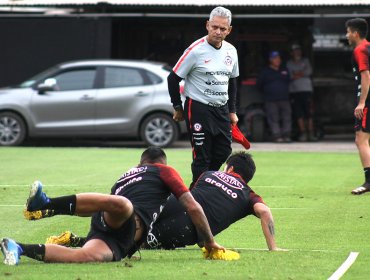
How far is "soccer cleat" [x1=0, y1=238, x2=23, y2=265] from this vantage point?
8.24m

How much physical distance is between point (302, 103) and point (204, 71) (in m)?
14.4

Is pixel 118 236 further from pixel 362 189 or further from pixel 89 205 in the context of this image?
pixel 362 189

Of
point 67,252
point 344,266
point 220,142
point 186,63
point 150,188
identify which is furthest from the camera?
point 220,142

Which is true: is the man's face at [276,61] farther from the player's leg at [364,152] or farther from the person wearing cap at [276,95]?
the player's leg at [364,152]

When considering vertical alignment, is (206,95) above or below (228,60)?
below

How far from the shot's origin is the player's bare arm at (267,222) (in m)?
9.34

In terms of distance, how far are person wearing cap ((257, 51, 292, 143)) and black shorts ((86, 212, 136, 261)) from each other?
55.7ft

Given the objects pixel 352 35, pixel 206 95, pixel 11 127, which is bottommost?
pixel 11 127

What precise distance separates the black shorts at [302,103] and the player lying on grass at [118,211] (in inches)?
673

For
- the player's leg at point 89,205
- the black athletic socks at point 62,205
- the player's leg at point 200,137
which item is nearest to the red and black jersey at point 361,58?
the player's leg at point 200,137

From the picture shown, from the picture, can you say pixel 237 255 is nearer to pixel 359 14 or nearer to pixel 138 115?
pixel 138 115

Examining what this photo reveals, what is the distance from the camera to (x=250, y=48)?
1080 inches

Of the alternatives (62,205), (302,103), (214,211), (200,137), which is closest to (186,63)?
(200,137)

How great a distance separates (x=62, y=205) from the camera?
831cm
